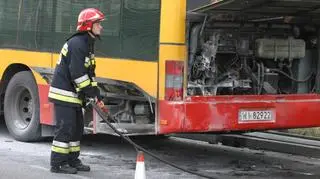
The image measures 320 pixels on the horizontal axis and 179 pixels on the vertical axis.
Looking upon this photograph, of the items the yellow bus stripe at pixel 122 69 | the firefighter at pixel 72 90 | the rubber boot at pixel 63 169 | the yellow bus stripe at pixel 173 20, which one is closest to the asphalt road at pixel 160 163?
the rubber boot at pixel 63 169

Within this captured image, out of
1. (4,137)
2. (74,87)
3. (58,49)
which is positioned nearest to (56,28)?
(58,49)

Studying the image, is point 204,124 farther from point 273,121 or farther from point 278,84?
point 278,84

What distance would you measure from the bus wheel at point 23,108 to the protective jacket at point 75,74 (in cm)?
202

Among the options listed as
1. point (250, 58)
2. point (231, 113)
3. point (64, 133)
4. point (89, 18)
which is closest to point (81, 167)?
point (64, 133)

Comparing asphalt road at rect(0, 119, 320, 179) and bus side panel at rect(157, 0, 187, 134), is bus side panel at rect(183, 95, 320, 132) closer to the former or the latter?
bus side panel at rect(157, 0, 187, 134)

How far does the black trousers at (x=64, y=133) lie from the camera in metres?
7.80

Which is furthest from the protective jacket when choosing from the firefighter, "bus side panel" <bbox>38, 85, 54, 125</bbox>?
"bus side panel" <bbox>38, 85, 54, 125</bbox>

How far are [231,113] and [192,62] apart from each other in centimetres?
77

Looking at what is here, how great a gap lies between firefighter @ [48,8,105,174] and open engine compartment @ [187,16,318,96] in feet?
3.86

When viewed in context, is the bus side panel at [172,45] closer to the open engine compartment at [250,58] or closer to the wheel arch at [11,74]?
the open engine compartment at [250,58]

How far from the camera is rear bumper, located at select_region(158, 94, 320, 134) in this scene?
7.93 meters

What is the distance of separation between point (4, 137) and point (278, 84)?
14.6 ft

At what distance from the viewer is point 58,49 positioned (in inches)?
366

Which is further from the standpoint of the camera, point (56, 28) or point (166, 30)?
point (56, 28)
